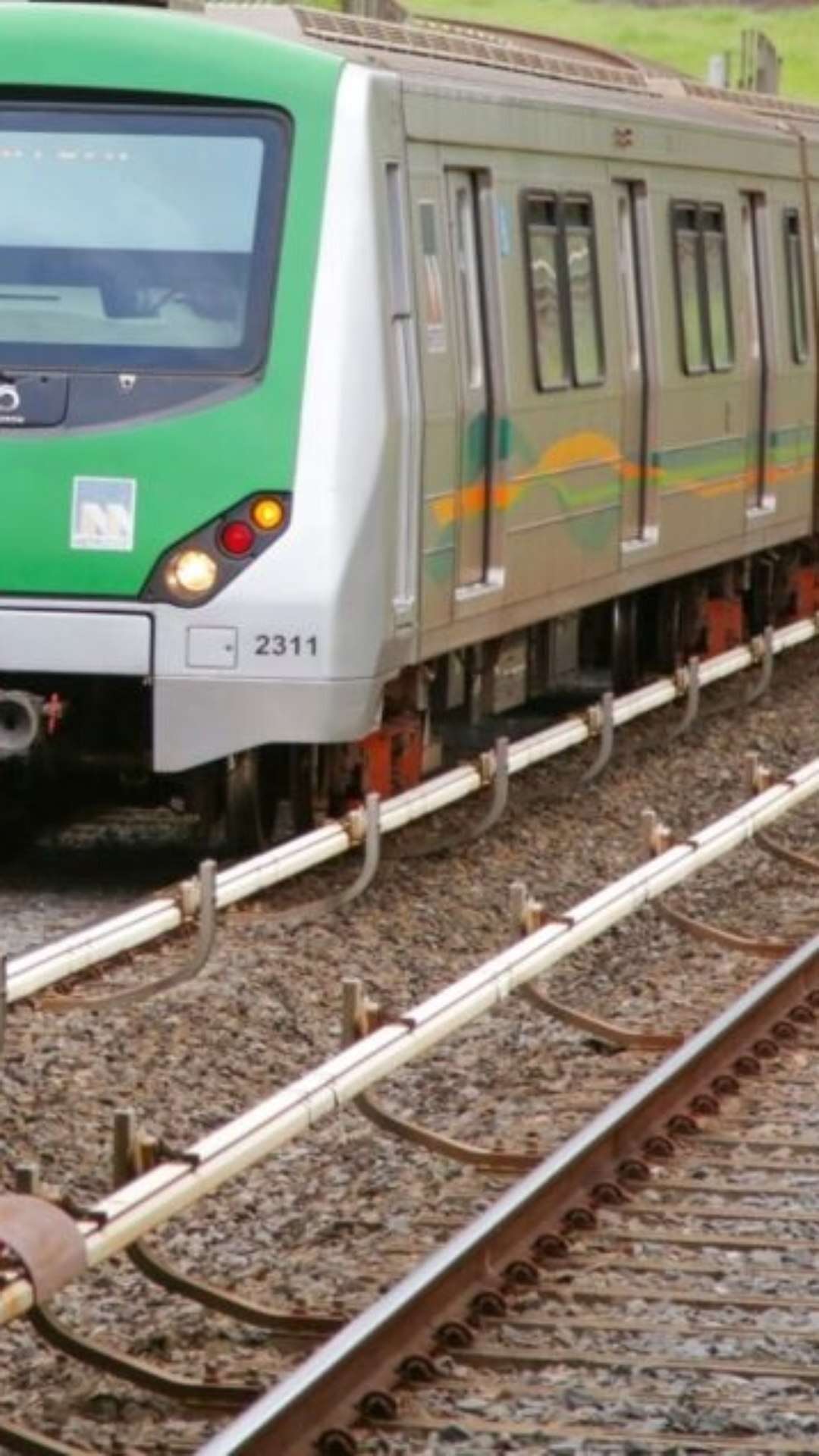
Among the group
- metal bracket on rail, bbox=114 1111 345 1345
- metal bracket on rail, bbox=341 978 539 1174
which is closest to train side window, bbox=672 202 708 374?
metal bracket on rail, bbox=341 978 539 1174

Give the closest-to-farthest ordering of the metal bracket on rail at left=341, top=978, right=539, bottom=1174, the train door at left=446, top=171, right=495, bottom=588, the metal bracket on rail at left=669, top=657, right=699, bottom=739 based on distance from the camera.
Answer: the metal bracket on rail at left=341, top=978, right=539, bottom=1174, the train door at left=446, top=171, right=495, bottom=588, the metal bracket on rail at left=669, top=657, right=699, bottom=739

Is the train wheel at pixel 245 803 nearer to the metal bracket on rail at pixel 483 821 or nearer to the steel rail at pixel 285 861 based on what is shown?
the steel rail at pixel 285 861

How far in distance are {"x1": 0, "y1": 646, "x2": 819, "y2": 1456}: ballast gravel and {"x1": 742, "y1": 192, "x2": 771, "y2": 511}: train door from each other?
3.68m

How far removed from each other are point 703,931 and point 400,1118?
106 inches

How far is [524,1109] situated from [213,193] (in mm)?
4086

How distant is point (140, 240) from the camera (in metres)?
12.7

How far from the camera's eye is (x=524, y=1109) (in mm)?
9641

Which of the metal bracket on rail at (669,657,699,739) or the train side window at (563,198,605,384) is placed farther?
the metal bracket on rail at (669,657,699,739)

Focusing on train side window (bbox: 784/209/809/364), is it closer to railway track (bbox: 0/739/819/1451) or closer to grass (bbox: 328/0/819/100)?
railway track (bbox: 0/739/819/1451)

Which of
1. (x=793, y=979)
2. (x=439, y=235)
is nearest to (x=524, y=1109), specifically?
(x=793, y=979)

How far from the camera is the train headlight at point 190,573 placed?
1252 cm

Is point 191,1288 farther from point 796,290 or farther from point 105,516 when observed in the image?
point 796,290

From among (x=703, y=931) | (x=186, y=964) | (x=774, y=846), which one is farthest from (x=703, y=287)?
(x=186, y=964)

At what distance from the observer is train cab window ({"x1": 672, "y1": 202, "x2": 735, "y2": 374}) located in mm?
18094
